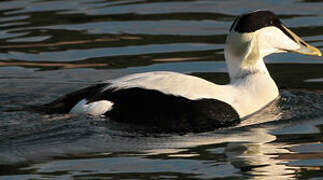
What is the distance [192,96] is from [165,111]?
0.24m

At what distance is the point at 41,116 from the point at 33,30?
151 inches

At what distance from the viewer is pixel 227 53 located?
8.46m

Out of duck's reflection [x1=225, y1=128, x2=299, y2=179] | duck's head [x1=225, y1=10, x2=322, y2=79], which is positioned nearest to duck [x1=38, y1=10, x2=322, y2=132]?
duck's head [x1=225, y1=10, x2=322, y2=79]

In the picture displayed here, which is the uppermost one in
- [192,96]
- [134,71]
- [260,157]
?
[192,96]

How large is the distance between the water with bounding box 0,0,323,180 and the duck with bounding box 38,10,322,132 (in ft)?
0.36

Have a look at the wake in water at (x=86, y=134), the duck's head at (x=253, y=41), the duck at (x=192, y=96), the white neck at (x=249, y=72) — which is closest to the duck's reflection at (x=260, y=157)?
the wake in water at (x=86, y=134)

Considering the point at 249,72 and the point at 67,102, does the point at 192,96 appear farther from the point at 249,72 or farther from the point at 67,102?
the point at 67,102

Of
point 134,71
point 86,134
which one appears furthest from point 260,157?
point 134,71

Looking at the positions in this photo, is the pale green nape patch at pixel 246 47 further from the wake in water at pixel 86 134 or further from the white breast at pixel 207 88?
the wake in water at pixel 86 134

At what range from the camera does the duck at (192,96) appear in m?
7.81

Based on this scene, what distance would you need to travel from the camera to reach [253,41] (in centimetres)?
838

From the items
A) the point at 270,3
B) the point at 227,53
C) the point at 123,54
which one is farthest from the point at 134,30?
the point at 227,53

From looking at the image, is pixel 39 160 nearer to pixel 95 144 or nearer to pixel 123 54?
pixel 95 144

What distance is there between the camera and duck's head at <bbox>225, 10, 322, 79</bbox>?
834 cm
